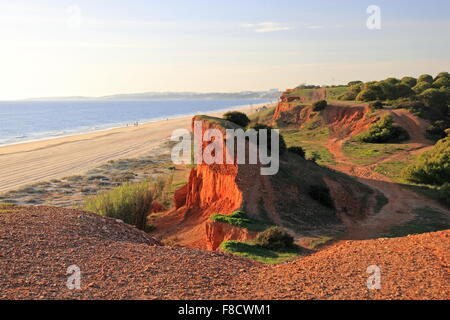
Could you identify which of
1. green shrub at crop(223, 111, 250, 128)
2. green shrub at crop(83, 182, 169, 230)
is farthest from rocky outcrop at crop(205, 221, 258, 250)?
green shrub at crop(223, 111, 250, 128)

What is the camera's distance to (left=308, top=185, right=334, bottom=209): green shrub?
18.6m

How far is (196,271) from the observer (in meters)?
7.84

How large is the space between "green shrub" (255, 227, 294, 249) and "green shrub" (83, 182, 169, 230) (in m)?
6.61

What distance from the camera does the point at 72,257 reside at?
8367 millimetres

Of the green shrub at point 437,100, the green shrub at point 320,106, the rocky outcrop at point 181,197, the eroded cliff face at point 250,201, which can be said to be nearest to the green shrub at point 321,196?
the eroded cliff face at point 250,201

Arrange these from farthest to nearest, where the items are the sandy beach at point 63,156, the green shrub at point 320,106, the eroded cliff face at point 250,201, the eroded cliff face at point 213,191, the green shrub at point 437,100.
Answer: the green shrub at point 320,106, the green shrub at point 437,100, the sandy beach at point 63,156, the eroded cliff face at point 213,191, the eroded cliff face at point 250,201

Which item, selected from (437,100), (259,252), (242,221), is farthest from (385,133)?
(259,252)

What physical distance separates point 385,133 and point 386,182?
1451 cm

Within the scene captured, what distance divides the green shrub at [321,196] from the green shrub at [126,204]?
7.53 m

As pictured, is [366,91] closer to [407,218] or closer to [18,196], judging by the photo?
[407,218]

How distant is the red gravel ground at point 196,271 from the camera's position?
6.58m

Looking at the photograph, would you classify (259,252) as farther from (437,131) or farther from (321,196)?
(437,131)

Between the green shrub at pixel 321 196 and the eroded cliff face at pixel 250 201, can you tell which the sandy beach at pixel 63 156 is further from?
the green shrub at pixel 321 196
